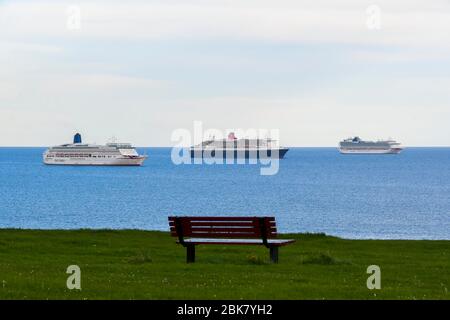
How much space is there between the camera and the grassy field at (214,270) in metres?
13.8

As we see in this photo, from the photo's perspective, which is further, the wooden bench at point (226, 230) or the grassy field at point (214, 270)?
the wooden bench at point (226, 230)

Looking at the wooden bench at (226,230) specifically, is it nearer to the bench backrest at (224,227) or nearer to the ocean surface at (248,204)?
the bench backrest at (224,227)

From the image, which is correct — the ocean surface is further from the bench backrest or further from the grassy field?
the bench backrest

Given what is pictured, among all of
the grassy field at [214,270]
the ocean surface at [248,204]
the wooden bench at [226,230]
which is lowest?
the grassy field at [214,270]

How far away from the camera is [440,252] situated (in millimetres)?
23141

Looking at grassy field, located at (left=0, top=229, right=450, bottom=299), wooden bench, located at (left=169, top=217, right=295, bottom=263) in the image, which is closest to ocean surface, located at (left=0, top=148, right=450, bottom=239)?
grassy field, located at (left=0, top=229, right=450, bottom=299)

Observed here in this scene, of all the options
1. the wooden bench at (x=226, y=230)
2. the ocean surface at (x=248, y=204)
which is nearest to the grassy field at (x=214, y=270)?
the wooden bench at (x=226, y=230)

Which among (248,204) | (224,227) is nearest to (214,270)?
(224,227)

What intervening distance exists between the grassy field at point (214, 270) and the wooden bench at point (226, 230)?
49 centimetres

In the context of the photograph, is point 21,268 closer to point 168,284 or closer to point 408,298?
point 168,284

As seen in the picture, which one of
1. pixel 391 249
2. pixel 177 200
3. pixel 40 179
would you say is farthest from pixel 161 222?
pixel 40 179

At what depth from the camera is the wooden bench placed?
18141 mm
